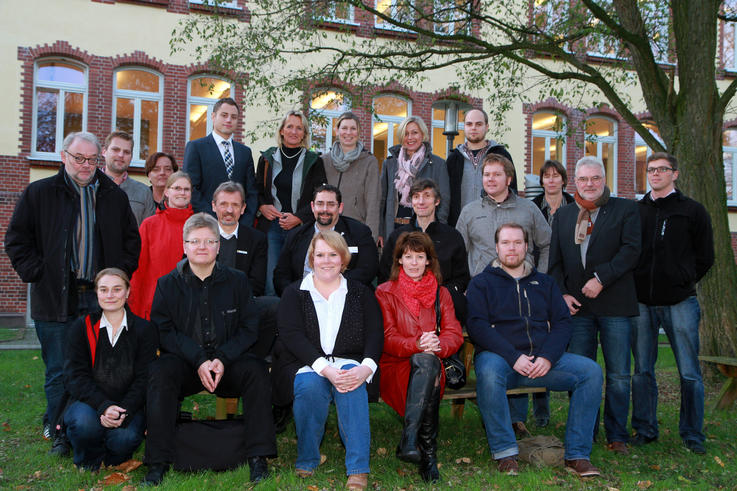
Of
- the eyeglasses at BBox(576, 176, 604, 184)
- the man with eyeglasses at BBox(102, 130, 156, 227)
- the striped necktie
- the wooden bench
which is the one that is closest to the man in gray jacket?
the eyeglasses at BBox(576, 176, 604, 184)

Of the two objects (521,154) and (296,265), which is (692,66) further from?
(521,154)

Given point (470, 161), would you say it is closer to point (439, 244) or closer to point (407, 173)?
point (407, 173)

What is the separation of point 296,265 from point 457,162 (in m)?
1.98

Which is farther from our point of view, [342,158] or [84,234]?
[342,158]

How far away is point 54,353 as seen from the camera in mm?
5023

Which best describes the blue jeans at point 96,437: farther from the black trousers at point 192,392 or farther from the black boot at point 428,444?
the black boot at point 428,444

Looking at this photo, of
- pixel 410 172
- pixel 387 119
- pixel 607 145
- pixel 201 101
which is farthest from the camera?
pixel 607 145

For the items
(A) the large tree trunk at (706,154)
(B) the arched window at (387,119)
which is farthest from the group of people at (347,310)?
(B) the arched window at (387,119)

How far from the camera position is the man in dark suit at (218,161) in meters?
6.32

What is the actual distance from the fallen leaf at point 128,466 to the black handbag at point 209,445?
13.6 inches

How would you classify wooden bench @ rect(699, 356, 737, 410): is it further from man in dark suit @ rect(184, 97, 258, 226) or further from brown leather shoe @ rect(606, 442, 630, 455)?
man in dark suit @ rect(184, 97, 258, 226)

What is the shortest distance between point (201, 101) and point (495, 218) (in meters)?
11.7

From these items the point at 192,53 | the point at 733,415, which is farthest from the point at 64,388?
the point at 192,53

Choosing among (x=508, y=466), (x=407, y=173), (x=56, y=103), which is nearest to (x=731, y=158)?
(x=407, y=173)
